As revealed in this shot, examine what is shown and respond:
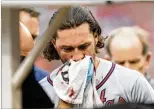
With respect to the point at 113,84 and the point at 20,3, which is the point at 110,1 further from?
the point at 113,84

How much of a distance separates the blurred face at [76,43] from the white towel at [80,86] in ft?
0.10

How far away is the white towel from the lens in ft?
4.00

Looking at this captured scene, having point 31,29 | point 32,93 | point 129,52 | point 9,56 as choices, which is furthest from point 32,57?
point 129,52

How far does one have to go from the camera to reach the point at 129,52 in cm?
125

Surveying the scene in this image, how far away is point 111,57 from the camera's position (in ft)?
4.13

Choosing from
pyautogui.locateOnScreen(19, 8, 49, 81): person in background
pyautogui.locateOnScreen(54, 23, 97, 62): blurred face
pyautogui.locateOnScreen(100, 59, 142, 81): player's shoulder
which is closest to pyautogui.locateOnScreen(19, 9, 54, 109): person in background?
pyautogui.locateOnScreen(19, 8, 49, 81): person in background

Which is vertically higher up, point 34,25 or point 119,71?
point 34,25

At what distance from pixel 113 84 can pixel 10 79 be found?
53 centimetres

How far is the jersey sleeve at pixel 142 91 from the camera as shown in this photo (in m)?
1.25

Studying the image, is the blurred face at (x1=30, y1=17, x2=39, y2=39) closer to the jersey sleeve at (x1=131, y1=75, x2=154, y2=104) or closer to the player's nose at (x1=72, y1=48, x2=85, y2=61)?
the player's nose at (x1=72, y1=48, x2=85, y2=61)

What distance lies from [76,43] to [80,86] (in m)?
0.17

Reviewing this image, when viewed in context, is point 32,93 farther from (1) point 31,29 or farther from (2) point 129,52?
(2) point 129,52

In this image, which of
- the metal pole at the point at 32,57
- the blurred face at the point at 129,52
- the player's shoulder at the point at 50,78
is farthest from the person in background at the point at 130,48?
the metal pole at the point at 32,57

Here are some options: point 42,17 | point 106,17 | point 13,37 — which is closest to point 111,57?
point 106,17
